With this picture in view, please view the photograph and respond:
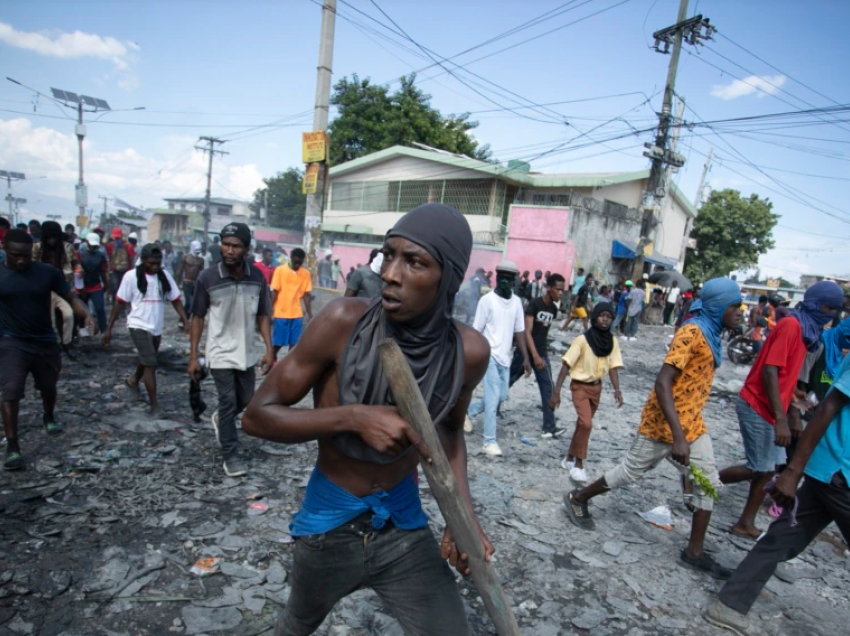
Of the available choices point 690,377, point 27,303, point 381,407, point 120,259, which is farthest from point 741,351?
point 120,259

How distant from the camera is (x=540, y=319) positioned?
6.29 meters

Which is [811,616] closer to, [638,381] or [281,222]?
[638,381]

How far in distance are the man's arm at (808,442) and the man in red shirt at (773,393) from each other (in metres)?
1.14

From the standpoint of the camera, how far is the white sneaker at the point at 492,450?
5332 mm

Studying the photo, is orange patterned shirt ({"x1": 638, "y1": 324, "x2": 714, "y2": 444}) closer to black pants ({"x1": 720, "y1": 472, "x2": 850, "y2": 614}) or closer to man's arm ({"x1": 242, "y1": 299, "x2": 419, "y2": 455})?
black pants ({"x1": 720, "y1": 472, "x2": 850, "y2": 614})

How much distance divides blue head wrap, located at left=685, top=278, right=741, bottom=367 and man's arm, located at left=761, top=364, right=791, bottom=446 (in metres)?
0.48

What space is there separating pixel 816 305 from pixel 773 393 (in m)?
1.19

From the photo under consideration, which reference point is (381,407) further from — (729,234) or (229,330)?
(729,234)

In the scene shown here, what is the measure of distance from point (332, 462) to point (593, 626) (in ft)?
7.14

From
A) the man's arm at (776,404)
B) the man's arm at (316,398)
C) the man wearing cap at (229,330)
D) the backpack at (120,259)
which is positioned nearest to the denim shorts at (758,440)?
the man's arm at (776,404)

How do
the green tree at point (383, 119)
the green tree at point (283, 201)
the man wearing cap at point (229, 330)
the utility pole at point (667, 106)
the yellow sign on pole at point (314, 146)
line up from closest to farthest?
the man wearing cap at point (229, 330) → the yellow sign on pole at point (314, 146) → the utility pole at point (667, 106) → the green tree at point (383, 119) → the green tree at point (283, 201)

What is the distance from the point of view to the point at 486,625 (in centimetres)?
281

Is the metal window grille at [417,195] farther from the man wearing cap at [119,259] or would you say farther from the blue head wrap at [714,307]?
the blue head wrap at [714,307]

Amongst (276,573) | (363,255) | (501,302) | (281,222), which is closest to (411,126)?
(363,255)
